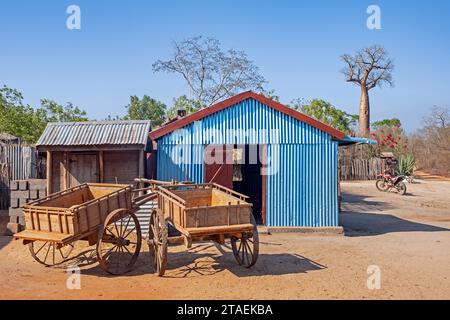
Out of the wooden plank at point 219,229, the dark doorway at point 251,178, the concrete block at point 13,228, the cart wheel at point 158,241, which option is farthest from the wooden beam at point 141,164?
the wooden plank at point 219,229

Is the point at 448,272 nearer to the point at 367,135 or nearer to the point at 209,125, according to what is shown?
the point at 209,125

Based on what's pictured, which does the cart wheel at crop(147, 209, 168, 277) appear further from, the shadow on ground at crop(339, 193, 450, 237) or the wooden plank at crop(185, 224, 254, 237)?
the shadow on ground at crop(339, 193, 450, 237)

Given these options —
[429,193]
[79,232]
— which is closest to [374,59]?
[429,193]

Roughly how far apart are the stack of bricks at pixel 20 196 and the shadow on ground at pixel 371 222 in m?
9.55

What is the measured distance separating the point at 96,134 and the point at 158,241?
5.95 m

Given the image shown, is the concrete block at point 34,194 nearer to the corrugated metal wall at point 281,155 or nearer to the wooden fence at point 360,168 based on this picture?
the corrugated metal wall at point 281,155

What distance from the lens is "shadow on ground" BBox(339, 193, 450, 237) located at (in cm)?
1316

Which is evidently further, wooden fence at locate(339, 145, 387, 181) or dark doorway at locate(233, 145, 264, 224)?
wooden fence at locate(339, 145, 387, 181)

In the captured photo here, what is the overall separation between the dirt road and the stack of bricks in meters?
0.66

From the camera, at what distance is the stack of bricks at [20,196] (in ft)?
37.0

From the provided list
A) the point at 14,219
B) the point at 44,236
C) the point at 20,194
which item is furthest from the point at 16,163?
the point at 44,236

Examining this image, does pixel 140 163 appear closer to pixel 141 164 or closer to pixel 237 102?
pixel 141 164

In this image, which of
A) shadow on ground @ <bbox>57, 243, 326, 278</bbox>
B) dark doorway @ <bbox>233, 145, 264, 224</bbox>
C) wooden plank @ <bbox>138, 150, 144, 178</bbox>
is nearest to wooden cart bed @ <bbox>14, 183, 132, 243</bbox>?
shadow on ground @ <bbox>57, 243, 326, 278</bbox>
